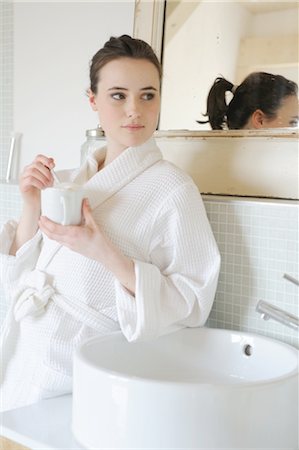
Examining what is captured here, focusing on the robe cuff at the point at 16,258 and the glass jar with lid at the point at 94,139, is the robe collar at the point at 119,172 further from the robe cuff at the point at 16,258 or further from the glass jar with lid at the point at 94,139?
the glass jar with lid at the point at 94,139

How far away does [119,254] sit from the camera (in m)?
1.19

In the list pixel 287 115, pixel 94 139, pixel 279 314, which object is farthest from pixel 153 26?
pixel 279 314

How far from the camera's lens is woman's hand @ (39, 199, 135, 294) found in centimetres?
119

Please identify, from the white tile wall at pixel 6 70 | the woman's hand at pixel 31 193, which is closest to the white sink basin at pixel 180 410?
the woman's hand at pixel 31 193

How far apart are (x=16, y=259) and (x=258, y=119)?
0.56 m

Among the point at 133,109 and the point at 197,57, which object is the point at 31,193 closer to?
the point at 133,109

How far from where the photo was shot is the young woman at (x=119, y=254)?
1.20 metres

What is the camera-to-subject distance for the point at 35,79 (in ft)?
6.41

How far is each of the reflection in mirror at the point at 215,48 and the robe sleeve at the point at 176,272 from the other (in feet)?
0.90

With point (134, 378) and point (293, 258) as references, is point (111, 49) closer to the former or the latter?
point (293, 258)

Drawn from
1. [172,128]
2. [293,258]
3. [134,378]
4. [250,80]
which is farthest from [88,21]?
[134,378]

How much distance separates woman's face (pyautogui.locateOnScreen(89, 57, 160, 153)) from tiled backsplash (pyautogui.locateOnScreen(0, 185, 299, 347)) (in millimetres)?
196

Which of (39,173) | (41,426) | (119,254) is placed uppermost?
(39,173)

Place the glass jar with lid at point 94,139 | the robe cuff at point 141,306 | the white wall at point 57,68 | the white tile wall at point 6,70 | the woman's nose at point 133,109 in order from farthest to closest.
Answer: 1. the white tile wall at point 6,70
2. the white wall at point 57,68
3. the glass jar with lid at point 94,139
4. the woman's nose at point 133,109
5. the robe cuff at point 141,306
